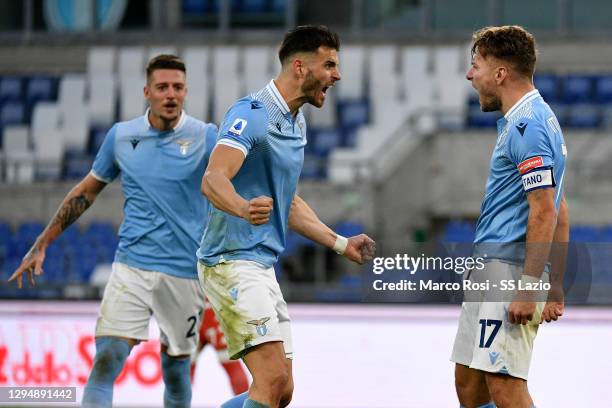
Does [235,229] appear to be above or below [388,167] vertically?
above

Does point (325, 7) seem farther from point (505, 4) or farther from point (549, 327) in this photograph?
point (549, 327)

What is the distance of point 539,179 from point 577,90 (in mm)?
14015

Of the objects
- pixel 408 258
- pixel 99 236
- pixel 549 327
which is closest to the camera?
pixel 408 258

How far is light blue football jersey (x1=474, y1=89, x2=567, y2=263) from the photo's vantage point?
523 centimetres

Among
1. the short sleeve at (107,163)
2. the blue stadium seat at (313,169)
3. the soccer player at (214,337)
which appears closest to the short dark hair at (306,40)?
the short sleeve at (107,163)

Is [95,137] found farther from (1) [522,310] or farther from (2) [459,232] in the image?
(1) [522,310]

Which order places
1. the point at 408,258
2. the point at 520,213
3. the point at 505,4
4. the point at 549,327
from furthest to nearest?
the point at 505,4, the point at 549,327, the point at 408,258, the point at 520,213

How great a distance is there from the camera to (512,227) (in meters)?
5.41

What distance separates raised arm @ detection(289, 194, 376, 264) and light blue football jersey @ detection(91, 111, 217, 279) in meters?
1.09

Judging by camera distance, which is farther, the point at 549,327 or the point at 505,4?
the point at 505,4

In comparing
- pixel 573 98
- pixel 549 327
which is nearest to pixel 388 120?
pixel 573 98

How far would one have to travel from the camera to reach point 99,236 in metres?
16.5

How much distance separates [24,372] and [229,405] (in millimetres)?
3994

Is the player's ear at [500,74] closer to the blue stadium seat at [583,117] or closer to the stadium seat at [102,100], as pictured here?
the blue stadium seat at [583,117]
